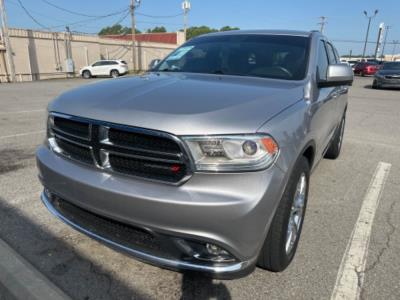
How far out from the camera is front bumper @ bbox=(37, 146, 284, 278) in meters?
1.88

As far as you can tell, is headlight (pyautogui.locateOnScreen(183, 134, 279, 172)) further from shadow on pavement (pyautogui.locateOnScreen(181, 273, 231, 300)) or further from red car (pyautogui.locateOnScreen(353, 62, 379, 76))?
red car (pyautogui.locateOnScreen(353, 62, 379, 76))

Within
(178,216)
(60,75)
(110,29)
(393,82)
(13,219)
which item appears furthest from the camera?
(110,29)

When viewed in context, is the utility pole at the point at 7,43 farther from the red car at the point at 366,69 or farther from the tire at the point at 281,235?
the red car at the point at 366,69

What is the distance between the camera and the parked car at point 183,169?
1.92m

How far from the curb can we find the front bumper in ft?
2.05

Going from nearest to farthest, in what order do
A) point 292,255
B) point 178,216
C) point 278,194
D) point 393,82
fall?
1. point 178,216
2. point 278,194
3. point 292,255
4. point 393,82

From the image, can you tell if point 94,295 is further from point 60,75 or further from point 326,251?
point 60,75

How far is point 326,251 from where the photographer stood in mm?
2867

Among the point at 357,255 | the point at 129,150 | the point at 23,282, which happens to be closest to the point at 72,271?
the point at 23,282

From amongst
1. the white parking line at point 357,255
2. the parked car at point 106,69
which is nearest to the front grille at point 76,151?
the white parking line at point 357,255

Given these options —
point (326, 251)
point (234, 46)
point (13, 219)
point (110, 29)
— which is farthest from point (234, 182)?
point (110, 29)

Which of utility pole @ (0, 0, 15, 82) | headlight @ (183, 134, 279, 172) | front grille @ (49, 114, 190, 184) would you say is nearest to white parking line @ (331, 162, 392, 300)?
headlight @ (183, 134, 279, 172)

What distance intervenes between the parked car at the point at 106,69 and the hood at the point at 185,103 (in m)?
29.0

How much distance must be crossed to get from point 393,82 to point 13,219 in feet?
66.0
